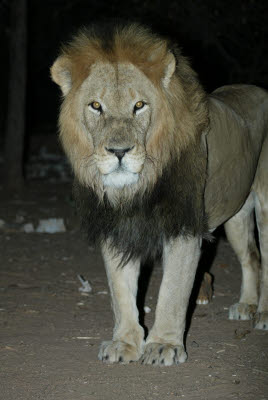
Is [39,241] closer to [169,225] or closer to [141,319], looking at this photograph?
[141,319]

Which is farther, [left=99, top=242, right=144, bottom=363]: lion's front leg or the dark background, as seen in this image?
the dark background

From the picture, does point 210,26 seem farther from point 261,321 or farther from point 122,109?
point 122,109

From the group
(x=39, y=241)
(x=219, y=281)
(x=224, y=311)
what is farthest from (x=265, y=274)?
(x=39, y=241)

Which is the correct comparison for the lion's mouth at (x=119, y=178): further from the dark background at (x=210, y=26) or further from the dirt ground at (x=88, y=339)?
the dark background at (x=210, y=26)

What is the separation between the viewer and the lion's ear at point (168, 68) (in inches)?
146

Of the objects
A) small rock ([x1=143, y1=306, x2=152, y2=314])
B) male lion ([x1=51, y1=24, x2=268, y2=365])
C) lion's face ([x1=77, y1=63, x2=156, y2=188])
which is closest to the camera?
lion's face ([x1=77, y1=63, x2=156, y2=188])

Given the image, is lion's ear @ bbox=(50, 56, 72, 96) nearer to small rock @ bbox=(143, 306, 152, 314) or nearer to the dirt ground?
the dirt ground

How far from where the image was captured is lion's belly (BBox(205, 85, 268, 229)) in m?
4.32

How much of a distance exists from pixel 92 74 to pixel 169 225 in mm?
879

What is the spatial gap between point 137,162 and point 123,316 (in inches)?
36.6

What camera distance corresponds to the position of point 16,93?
11055mm

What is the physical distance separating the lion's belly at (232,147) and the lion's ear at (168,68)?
0.60 m

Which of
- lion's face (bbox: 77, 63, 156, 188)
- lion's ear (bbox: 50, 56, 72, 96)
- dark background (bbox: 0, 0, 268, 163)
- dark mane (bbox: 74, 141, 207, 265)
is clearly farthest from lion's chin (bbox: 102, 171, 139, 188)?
dark background (bbox: 0, 0, 268, 163)

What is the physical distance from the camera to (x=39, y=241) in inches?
283
